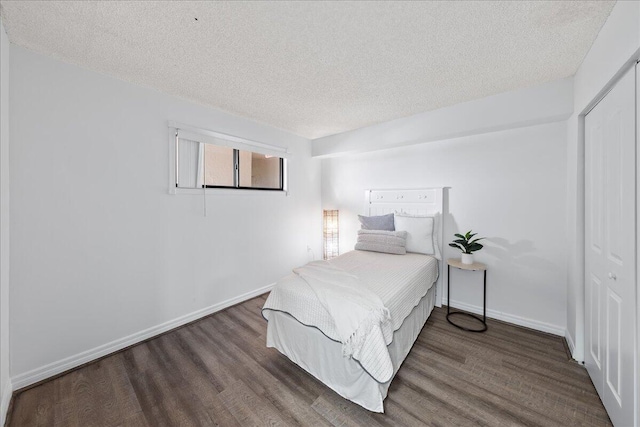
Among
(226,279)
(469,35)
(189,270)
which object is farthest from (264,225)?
(469,35)

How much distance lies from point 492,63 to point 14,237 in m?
3.89

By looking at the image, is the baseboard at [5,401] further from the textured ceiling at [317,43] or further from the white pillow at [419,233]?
the white pillow at [419,233]

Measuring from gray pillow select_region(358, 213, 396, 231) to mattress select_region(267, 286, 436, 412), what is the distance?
126 cm

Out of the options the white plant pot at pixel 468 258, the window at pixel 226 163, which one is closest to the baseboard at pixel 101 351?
the window at pixel 226 163

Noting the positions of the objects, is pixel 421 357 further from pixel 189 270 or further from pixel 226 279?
pixel 189 270

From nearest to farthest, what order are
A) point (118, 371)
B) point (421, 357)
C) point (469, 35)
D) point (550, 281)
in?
point (469, 35) → point (118, 371) → point (421, 357) → point (550, 281)

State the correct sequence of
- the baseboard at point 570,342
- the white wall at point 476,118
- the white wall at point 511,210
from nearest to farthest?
1. the baseboard at point 570,342
2. the white wall at point 476,118
3. the white wall at point 511,210

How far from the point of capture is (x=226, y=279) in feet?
9.93

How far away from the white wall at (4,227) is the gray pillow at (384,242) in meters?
3.14

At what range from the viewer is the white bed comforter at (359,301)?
4.88 ft

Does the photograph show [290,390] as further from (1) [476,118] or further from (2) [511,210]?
(1) [476,118]

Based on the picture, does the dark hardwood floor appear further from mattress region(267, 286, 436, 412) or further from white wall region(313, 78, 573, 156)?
white wall region(313, 78, 573, 156)

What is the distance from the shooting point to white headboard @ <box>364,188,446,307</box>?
9.94 ft

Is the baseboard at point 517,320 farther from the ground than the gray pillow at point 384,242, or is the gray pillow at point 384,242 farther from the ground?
the gray pillow at point 384,242
